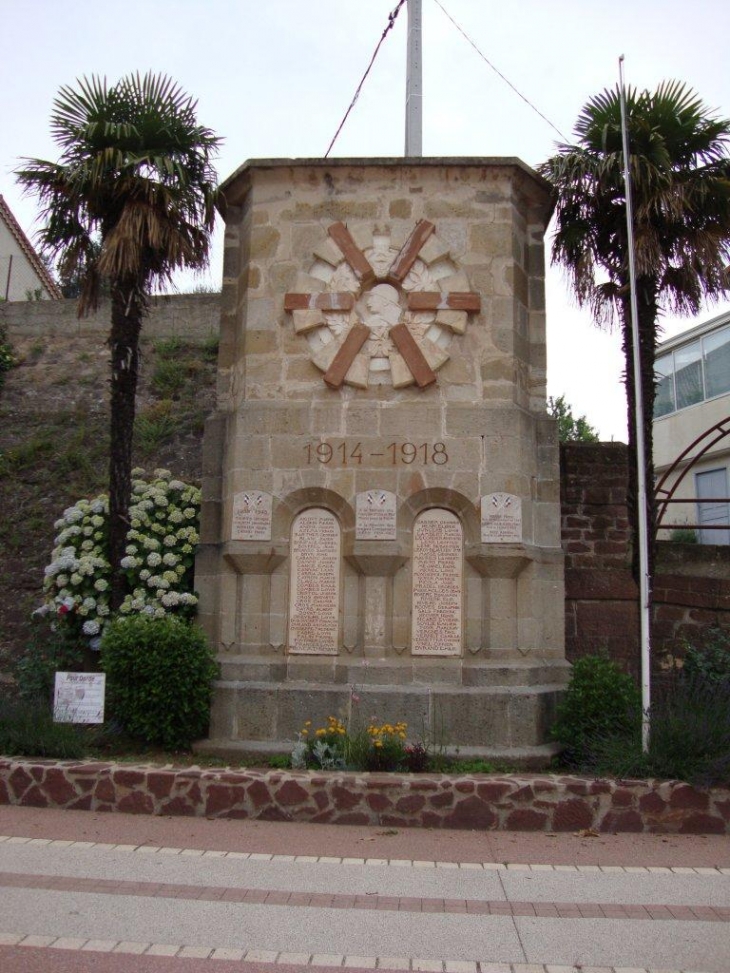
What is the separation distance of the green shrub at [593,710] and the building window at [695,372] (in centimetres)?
1366

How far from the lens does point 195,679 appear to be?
31.0 feet

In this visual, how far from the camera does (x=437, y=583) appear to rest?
9891mm

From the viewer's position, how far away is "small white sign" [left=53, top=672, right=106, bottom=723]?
925cm

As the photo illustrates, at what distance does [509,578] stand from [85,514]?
206 inches

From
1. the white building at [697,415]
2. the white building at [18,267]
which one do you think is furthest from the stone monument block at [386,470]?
the white building at [18,267]

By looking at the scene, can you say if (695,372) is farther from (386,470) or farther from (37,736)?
(37,736)

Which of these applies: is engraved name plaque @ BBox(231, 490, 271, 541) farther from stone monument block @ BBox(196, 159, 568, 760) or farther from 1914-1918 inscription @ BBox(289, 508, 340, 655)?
1914-1918 inscription @ BBox(289, 508, 340, 655)

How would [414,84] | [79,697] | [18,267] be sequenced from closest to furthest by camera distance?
1. [79,697]
2. [414,84]
3. [18,267]

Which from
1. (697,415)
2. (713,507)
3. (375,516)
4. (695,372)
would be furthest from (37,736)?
(695,372)

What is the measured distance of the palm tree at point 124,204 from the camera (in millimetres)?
10859

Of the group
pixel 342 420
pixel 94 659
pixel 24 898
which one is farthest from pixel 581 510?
pixel 24 898

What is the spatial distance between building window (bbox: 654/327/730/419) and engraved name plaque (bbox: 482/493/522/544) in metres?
13.1

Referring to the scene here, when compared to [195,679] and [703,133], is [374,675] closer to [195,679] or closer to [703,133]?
[195,679]

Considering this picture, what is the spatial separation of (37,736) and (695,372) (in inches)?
744
